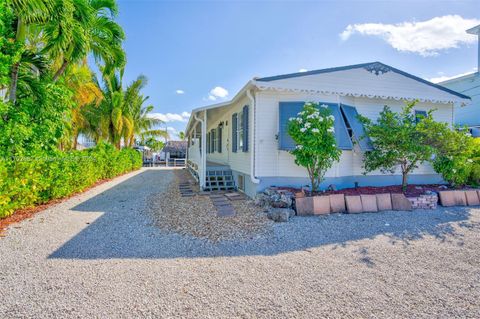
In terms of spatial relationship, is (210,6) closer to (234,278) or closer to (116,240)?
(116,240)

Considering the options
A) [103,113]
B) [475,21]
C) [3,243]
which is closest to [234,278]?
[3,243]

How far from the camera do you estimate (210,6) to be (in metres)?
9.16

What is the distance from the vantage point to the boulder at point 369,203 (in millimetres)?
6270

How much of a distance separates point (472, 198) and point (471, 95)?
11.2 metres

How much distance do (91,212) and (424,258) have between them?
7.11 metres

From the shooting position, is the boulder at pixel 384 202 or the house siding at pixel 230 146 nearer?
the boulder at pixel 384 202

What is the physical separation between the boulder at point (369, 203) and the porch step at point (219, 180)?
4789 millimetres

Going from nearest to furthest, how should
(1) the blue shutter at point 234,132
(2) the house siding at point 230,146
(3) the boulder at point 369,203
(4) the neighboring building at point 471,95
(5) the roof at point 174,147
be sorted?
1. (3) the boulder at point 369,203
2. (2) the house siding at point 230,146
3. (1) the blue shutter at point 234,132
4. (4) the neighboring building at point 471,95
5. (5) the roof at point 174,147

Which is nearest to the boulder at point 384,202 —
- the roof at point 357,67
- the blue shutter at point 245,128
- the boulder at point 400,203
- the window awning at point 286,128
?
the boulder at point 400,203

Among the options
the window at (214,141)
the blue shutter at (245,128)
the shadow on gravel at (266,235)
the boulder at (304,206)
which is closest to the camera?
the shadow on gravel at (266,235)

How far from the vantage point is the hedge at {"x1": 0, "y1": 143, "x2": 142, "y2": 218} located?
16.6 ft

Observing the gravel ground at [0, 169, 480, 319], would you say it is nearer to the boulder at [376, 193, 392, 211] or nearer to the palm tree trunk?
the boulder at [376, 193, 392, 211]

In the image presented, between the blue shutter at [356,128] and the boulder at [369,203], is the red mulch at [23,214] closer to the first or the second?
the boulder at [369,203]

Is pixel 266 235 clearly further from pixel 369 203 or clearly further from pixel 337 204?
pixel 369 203
